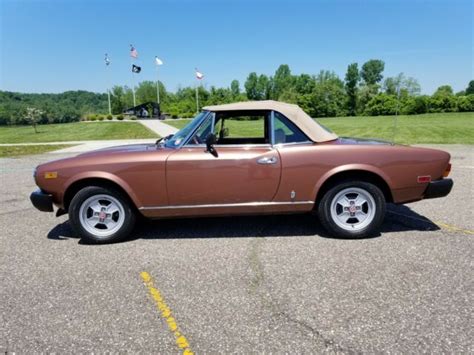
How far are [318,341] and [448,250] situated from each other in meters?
2.20

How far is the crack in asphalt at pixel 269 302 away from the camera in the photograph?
2.23 meters

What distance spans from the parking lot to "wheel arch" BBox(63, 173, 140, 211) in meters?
0.53

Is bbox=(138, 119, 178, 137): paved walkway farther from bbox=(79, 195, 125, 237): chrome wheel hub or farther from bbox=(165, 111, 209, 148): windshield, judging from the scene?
Answer: bbox=(79, 195, 125, 237): chrome wheel hub

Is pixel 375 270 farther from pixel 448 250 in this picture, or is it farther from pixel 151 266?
pixel 151 266

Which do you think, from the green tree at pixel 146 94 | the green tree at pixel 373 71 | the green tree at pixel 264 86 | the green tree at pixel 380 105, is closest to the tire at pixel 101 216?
the green tree at pixel 380 105

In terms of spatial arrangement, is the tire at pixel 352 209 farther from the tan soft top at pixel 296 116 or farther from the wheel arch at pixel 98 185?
the wheel arch at pixel 98 185

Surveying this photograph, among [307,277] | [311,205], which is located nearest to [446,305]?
[307,277]

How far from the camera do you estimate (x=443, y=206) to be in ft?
17.5

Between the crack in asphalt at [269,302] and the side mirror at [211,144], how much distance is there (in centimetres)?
111

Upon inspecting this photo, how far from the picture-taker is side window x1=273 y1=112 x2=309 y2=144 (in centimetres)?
395

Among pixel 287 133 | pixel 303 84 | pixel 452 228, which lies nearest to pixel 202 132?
pixel 287 133

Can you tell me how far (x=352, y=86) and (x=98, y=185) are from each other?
9001 centimetres

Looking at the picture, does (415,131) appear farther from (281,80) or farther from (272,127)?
(281,80)

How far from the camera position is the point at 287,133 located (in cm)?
396
